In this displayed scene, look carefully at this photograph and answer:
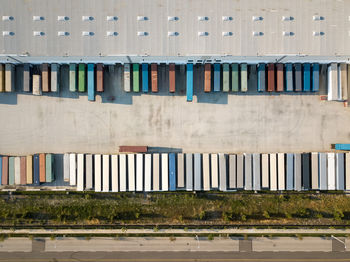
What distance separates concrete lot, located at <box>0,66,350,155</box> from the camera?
136ft

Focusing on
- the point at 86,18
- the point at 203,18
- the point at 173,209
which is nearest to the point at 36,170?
the point at 173,209

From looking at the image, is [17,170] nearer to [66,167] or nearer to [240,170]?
[66,167]

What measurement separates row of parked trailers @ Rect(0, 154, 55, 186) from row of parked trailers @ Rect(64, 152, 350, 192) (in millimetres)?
2612

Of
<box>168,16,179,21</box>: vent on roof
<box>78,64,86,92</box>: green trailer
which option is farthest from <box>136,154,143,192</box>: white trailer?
<box>168,16,179,21</box>: vent on roof

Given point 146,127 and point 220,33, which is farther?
point 146,127

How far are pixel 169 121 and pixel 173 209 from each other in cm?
1289

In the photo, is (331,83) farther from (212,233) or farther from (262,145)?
(212,233)

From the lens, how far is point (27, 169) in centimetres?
4006

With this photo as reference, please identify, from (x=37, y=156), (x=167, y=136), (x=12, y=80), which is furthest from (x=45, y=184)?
(x=167, y=136)

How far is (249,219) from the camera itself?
41.5 meters

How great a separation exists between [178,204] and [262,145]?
595 inches

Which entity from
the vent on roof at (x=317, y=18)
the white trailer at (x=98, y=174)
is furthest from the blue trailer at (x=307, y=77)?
the white trailer at (x=98, y=174)

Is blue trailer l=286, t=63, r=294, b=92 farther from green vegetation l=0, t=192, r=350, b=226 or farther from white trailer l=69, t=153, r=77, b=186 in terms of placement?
white trailer l=69, t=153, r=77, b=186
